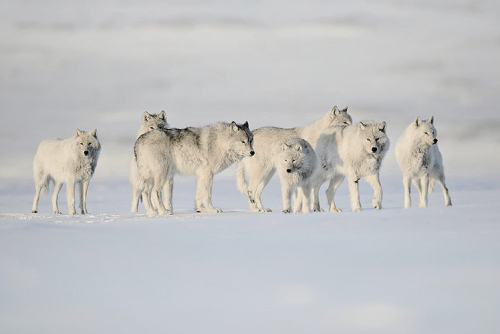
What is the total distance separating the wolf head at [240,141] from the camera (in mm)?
16719

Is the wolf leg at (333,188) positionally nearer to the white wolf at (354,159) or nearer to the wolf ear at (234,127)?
the white wolf at (354,159)

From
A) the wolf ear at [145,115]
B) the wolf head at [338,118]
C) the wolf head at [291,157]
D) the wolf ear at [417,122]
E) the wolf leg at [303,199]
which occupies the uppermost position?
the wolf ear at [145,115]

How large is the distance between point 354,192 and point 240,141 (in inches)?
111

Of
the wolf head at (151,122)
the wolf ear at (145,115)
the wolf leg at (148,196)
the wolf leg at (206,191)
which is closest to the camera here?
the wolf leg at (206,191)

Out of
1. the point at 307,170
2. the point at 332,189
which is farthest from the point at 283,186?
the point at 332,189

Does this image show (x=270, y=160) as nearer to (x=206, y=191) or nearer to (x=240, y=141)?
(x=240, y=141)

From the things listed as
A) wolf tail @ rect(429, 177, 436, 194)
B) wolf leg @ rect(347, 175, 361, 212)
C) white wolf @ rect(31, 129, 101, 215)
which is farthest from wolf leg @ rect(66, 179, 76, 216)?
wolf tail @ rect(429, 177, 436, 194)

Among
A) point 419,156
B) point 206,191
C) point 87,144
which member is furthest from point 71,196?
point 419,156

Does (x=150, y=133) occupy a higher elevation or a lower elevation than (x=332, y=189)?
higher

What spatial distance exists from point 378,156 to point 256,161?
3.00m

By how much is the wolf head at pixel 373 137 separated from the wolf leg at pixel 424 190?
1.30 metres

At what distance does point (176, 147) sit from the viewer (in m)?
16.8

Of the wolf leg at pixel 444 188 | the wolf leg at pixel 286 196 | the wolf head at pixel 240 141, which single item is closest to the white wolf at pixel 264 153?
the wolf head at pixel 240 141

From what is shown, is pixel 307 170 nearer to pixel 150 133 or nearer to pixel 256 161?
pixel 256 161
